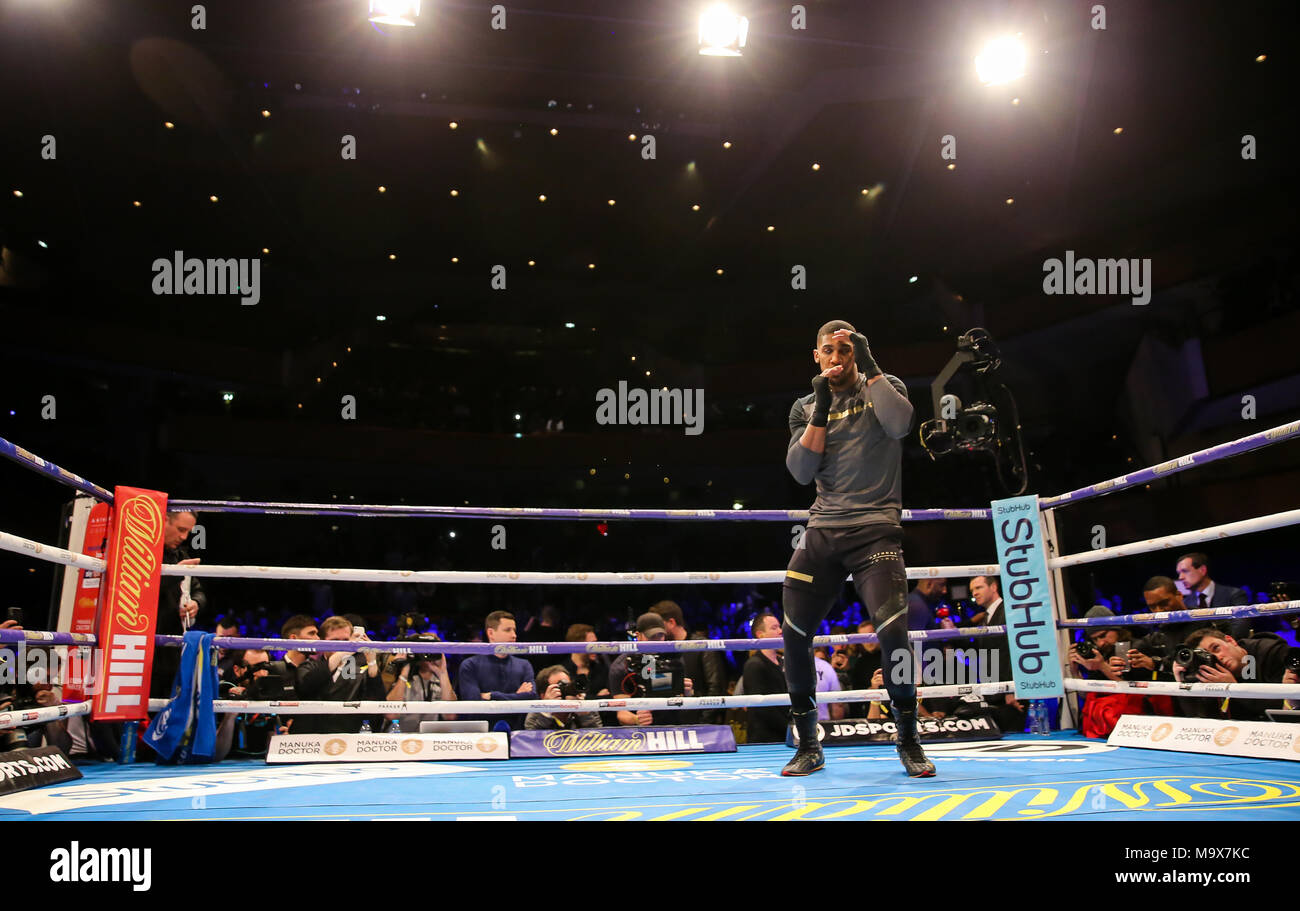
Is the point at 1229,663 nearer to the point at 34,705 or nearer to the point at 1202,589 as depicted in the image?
the point at 1202,589

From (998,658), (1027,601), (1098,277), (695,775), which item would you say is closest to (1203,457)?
(1027,601)

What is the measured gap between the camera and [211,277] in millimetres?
Answer: 11289

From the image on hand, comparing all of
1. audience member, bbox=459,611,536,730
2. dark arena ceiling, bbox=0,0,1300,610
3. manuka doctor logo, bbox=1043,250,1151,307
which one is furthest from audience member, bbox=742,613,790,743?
manuka doctor logo, bbox=1043,250,1151,307

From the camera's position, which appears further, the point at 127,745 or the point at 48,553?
the point at 127,745

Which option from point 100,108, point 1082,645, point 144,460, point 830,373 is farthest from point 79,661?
point 144,460

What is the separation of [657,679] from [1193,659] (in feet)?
6.34

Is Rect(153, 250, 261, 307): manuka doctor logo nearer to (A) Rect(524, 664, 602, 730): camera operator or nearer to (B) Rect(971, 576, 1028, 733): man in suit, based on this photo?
(A) Rect(524, 664, 602, 730): camera operator

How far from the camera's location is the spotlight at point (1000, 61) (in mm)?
6840

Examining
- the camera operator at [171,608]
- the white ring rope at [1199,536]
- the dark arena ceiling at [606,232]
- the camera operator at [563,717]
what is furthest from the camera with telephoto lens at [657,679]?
the dark arena ceiling at [606,232]

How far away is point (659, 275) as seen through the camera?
1237cm

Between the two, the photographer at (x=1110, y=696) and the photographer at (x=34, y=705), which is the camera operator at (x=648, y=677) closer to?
the photographer at (x=1110, y=696)

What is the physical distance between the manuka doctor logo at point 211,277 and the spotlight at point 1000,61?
28.8 ft

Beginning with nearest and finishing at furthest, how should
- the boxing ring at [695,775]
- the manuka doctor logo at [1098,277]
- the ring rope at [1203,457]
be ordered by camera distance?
the boxing ring at [695,775]
the ring rope at [1203,457]
the manuka doctor logo at [1098,277]

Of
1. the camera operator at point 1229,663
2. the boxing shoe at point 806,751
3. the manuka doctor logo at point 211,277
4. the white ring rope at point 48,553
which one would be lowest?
the boxing shoe at point 806,751
